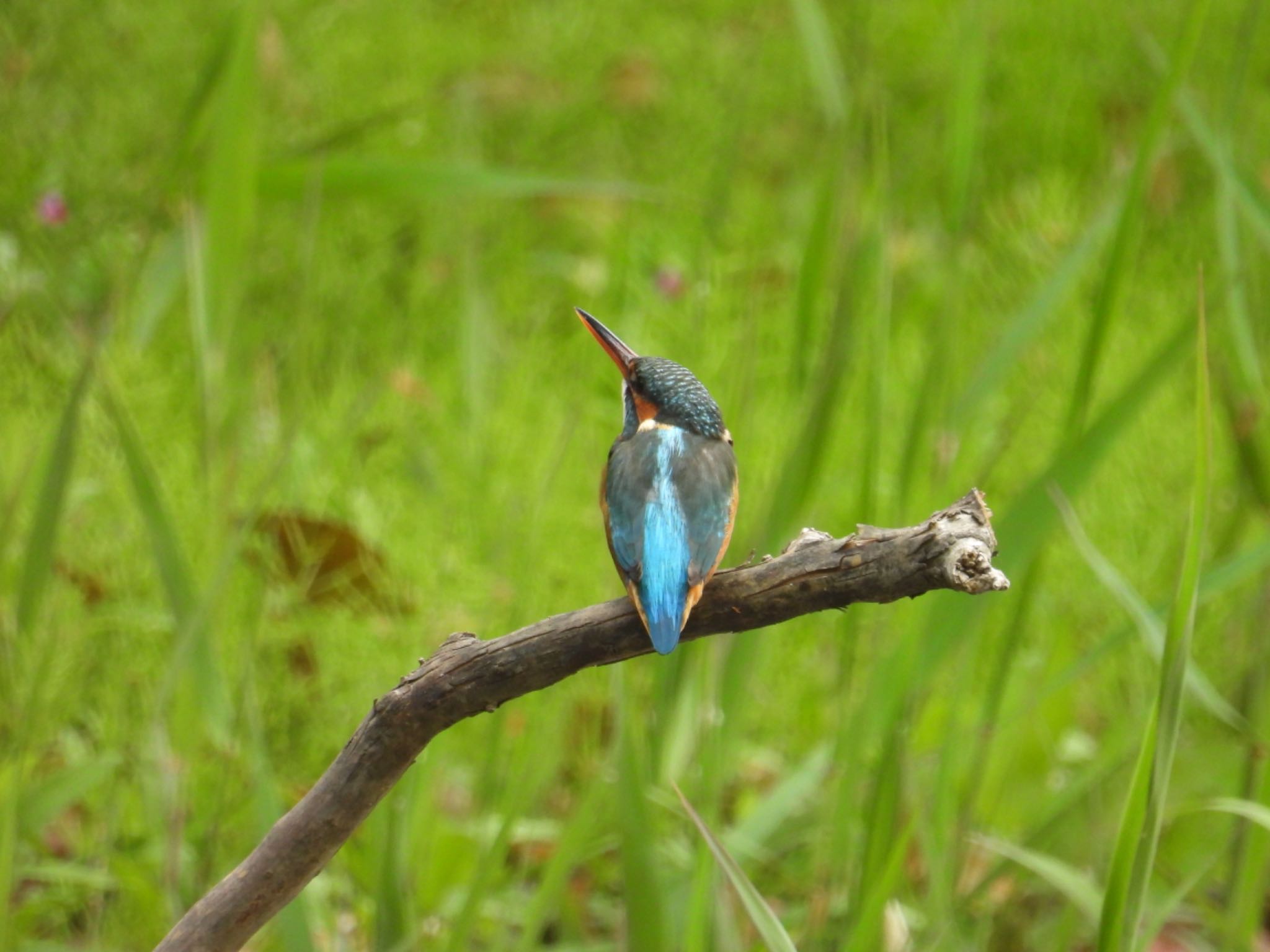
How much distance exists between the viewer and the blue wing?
0.96 meters

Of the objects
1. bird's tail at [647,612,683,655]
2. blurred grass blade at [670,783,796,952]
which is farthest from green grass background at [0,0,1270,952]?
bird's tail at [647,612,683,655]

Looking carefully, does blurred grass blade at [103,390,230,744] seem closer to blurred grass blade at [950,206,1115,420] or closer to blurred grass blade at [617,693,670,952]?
blurred grass blade at [617,693,670,952]

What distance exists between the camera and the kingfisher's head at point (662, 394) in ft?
4.16

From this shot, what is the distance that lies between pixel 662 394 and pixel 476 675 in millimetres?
499

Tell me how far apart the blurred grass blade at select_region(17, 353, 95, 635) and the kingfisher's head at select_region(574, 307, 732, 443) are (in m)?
0.49

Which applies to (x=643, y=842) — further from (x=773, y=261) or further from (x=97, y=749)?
(x=773, y=261)

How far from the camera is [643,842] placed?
1283 millimetres

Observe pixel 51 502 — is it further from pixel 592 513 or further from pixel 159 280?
pixel 159 280

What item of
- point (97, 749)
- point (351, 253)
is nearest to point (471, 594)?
point (97, 749)

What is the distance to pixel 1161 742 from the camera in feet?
3.57

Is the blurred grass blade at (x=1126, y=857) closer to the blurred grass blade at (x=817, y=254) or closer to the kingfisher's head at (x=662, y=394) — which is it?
the kingfisher's head at (x=662, y=394)

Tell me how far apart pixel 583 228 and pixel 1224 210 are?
254 cm

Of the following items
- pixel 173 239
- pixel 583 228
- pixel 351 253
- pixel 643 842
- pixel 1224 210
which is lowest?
pixel 643 842

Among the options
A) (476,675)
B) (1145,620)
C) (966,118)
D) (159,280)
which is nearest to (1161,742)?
(1145,620)
